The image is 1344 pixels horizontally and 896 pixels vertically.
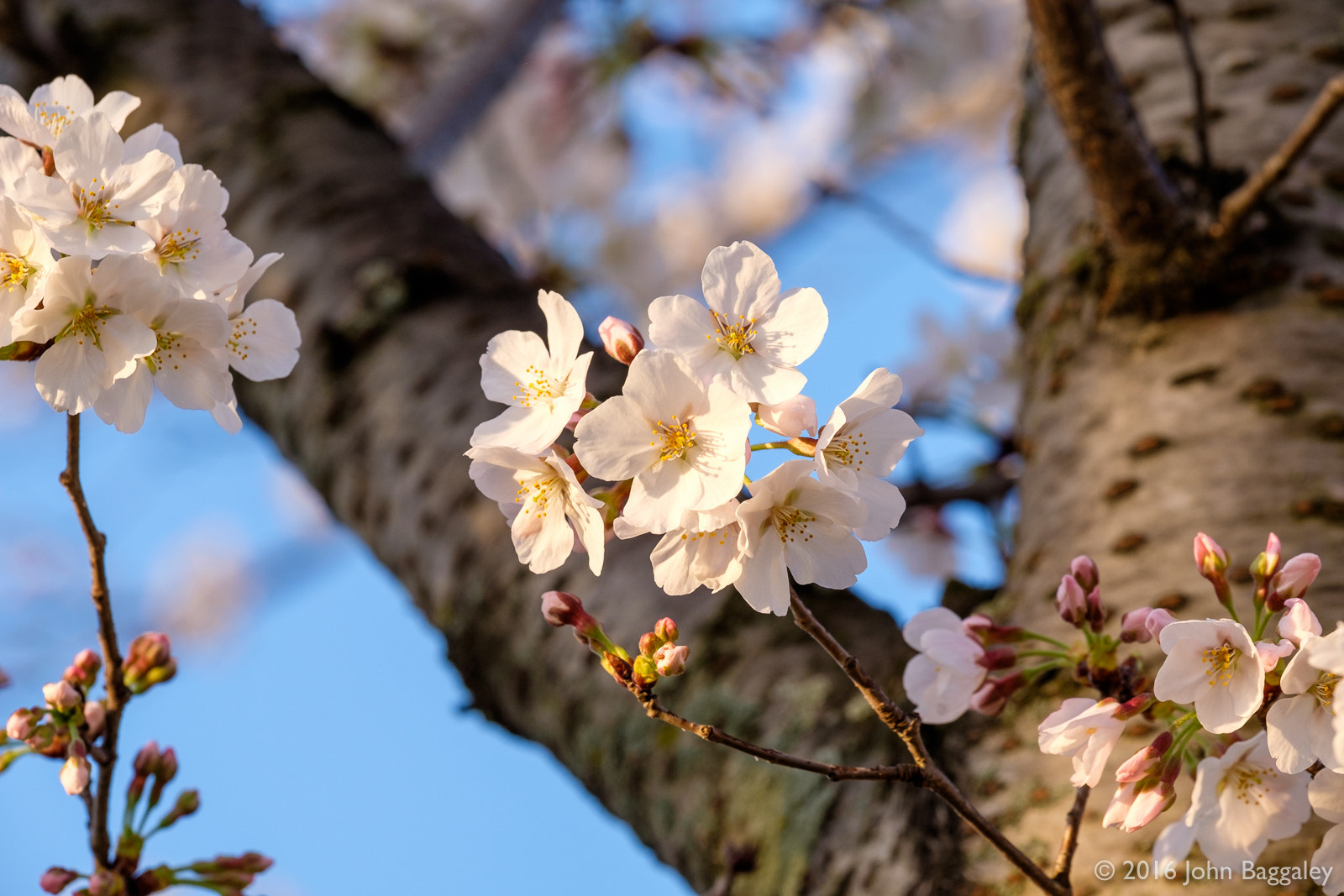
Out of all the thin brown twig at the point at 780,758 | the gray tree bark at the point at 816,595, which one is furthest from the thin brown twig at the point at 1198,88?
the thin brown twig at the point at 780,758

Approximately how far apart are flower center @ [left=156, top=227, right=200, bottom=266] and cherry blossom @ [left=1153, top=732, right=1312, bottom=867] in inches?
40.4

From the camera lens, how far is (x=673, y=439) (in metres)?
0.80

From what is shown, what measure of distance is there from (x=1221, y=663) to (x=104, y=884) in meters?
1.04

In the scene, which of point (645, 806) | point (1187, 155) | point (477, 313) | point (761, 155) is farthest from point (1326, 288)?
point (761, 155)

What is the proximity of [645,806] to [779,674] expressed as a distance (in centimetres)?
31

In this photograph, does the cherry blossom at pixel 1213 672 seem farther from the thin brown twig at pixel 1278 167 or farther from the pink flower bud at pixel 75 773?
the pink flower bud at pixel 75 773

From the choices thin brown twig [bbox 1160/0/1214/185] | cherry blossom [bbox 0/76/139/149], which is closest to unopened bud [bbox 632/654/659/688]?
cherry blossom [bbox 0/76/139/149]

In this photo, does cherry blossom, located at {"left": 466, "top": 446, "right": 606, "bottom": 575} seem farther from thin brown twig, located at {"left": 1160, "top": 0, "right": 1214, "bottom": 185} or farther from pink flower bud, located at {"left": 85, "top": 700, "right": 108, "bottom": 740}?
thin brown twig, located at {"left": 1160, "top": 0, "right": 1214, "bottom": 185}

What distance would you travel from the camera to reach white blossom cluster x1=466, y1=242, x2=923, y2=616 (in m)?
0.79

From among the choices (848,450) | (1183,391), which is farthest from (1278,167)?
(848,450)

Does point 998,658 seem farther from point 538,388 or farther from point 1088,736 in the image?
point 538,388

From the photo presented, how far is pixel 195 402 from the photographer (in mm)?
955

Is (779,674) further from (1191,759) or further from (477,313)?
(477,313)

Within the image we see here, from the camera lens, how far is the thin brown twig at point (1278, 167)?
132 cm
